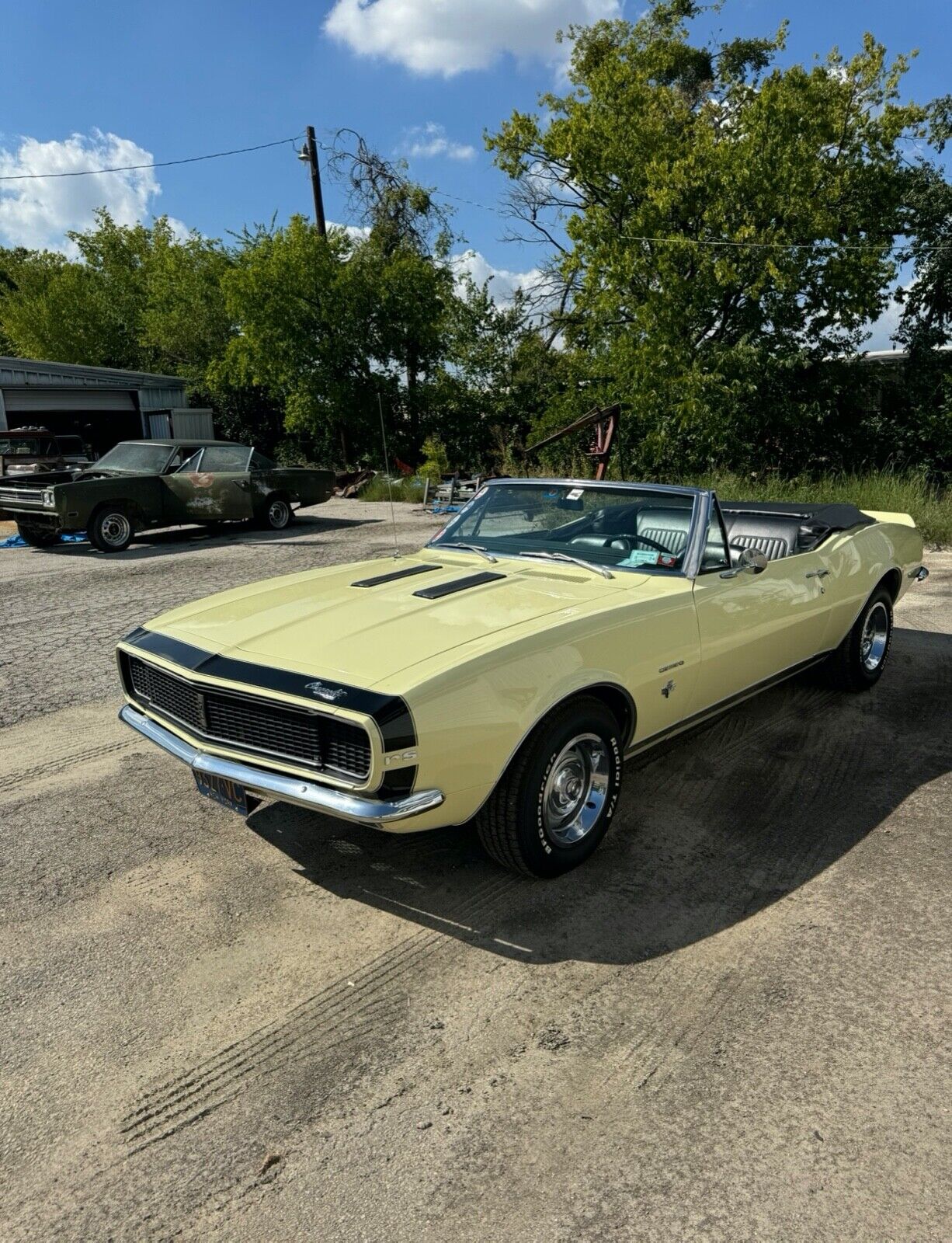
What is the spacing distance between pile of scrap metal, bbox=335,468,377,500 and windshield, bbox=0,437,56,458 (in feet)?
23.1

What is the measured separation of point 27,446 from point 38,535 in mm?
6077

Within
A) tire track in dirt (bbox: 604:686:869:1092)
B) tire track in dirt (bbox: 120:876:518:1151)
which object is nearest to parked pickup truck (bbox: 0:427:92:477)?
tire track in dirt (bbox: 604:686:869:1092)

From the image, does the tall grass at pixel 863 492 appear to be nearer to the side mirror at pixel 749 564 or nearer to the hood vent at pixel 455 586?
the side mirror at pixel 749 564

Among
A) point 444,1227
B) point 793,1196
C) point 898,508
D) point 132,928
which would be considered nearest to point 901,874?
point 793,1196

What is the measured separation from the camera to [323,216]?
25016 millimetres

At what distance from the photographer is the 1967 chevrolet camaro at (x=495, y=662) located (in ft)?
9.29

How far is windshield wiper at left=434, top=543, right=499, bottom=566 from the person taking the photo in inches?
175

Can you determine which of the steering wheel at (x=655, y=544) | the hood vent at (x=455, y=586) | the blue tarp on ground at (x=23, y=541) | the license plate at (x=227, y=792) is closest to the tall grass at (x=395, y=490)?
the blue tarp on ground at (x=23, y=541)

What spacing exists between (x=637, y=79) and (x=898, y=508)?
12087mm

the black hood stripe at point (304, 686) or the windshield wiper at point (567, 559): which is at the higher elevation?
the windshield wiper at point (567, 559)

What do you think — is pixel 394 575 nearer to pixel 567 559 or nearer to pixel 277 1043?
pixel 567 559

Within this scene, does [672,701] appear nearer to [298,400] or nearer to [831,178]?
[831,178]

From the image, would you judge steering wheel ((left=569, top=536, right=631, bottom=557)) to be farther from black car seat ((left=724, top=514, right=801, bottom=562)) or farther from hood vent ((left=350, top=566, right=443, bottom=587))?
black car seat ((left=724, top=514, right=801, bottom=562))

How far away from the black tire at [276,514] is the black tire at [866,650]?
35.0 ft
